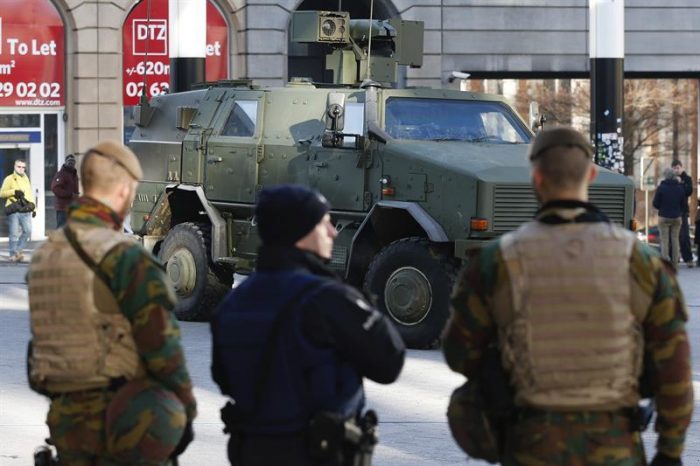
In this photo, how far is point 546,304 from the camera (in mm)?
4605

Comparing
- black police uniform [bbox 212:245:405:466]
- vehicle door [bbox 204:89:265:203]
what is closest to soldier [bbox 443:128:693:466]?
black police uniform [bbox 212:245:405:466]

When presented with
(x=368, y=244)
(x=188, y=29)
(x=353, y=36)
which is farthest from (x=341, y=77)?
(x=188, y=29)

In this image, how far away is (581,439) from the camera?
4527 mm

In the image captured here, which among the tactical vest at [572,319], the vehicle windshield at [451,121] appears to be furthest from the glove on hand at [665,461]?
the vehicle windshield at [451,121]

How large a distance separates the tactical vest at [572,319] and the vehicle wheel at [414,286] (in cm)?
841

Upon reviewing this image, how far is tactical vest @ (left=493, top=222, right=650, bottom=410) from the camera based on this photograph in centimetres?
456

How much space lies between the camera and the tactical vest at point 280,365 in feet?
15.1

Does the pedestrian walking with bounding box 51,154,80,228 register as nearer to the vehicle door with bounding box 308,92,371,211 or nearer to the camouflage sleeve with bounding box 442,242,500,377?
the vehicle door with bounding box 308,92,371,211

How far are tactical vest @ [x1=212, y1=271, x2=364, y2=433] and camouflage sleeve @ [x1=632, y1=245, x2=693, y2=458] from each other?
81 centimetres

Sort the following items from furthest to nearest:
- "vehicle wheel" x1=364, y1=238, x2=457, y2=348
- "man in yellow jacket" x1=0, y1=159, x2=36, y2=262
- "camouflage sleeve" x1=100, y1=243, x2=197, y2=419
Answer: "man in yellow jacket" x1=0, y1=159, x2=36, y2=262 → "vehicle wheel" x1=364, y1=238, x2=457, y2=348 → "camouflage sleeve" x1=100, y1=243, x2=197, y2=419

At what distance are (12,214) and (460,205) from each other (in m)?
12.7

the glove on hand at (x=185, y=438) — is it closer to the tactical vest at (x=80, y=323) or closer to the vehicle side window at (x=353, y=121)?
the tactical vest at (x=80, y=323)

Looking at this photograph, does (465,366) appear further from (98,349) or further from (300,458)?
(98,349)

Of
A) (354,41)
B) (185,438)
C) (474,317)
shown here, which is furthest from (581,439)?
(354,41)
